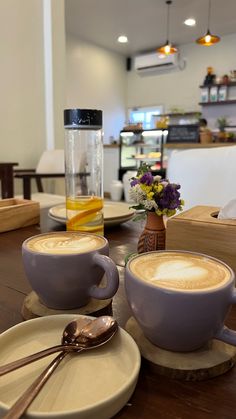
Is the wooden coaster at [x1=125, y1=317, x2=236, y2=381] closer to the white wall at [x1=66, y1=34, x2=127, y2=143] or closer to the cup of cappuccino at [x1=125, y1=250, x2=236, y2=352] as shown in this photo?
the cup of cappuccino at [x1=125, y1=250, x2=236, y2=352]

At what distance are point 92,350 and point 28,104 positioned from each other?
3344 mm

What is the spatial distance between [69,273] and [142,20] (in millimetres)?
5741

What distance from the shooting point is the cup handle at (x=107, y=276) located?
410 millimetres

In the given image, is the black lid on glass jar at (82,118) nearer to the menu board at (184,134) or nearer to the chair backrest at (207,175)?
the chair backrest at (207,175)

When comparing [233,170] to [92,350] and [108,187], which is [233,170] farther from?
[108,187]

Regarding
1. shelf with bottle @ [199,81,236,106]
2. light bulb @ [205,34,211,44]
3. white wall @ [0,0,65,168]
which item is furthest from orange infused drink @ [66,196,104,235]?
shelf with bottle @ [199,81,236,106]

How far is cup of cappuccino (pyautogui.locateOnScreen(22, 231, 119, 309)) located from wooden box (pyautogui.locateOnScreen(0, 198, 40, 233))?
1.86 feet

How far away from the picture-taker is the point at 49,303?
46cm

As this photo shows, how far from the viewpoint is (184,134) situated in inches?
233

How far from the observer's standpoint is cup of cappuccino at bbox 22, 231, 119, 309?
1.37ft

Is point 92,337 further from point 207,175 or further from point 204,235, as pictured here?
point 207,175

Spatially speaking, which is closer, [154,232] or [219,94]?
[154,232]

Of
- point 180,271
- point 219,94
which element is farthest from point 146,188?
point 219,94

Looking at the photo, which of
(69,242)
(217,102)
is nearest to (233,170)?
(69,242)
